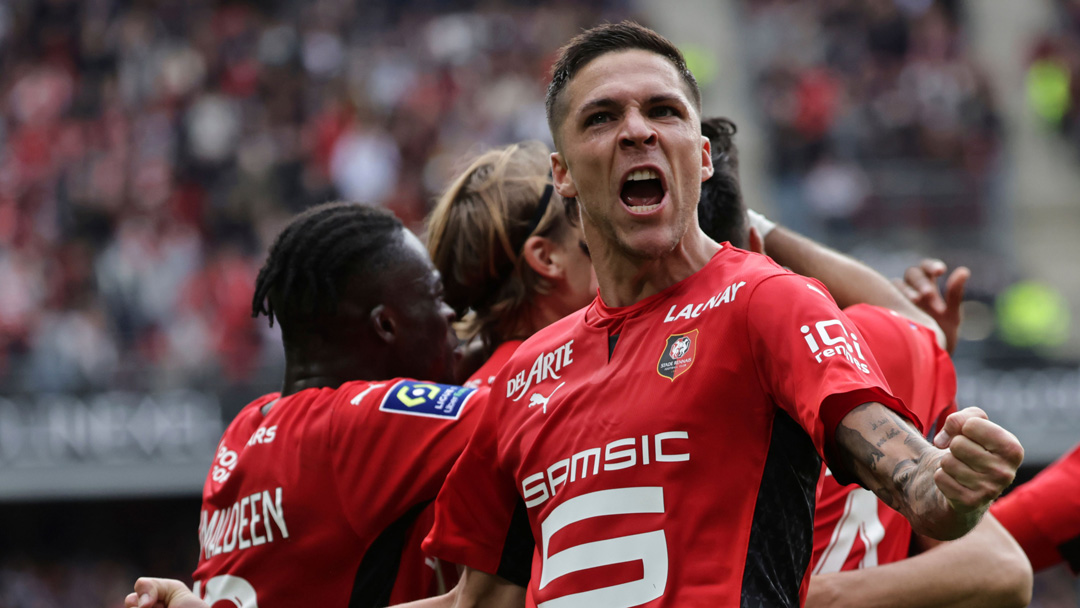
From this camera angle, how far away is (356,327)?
3.52 meters

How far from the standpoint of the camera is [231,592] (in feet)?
11.1

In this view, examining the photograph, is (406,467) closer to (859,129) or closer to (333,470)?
(333,470)

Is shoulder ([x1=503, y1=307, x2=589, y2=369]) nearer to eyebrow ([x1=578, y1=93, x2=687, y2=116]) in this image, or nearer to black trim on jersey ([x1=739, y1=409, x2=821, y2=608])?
eyebrow ([x1=578, y1=93, x2=687, y2=116])

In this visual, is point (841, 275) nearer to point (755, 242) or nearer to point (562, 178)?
point (755, 242)

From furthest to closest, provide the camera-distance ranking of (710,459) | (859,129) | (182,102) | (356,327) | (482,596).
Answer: (182,102) < (859,129) < (356,327) < (482,596) < (710,459)

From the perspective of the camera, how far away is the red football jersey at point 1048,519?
Result: 4.19 meters

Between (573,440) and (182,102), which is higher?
(573,440)

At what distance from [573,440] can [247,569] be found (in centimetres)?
123

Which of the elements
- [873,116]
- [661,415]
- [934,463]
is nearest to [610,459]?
[661,415]

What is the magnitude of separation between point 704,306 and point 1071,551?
2.46 meters

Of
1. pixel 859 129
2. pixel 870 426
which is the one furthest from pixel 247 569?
pixel 859 129

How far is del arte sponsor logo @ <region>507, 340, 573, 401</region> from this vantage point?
9.21 feet

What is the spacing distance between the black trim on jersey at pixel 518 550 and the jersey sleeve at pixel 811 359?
2.69ft

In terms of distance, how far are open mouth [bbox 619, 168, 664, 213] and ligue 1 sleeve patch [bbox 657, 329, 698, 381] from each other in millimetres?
310
